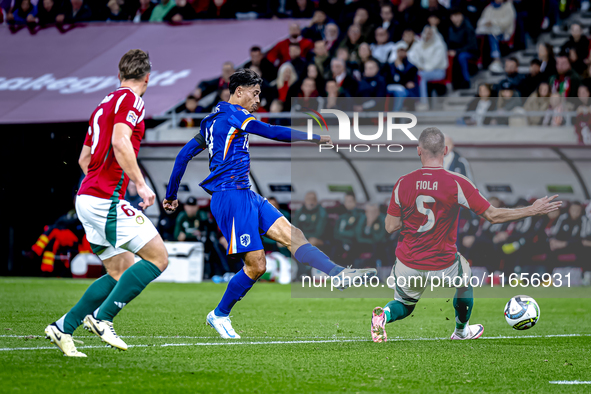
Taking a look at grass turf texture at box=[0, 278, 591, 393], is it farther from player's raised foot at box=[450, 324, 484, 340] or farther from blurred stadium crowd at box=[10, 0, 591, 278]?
blurred stadium crowd at box=[10, 0, 591, 278]

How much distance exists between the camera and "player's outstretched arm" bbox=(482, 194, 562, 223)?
21.3 feet

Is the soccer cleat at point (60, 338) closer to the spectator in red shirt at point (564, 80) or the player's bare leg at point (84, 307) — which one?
the player's bare leg at point (84, 307)

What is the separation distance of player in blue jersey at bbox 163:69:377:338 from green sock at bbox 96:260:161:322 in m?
1.32

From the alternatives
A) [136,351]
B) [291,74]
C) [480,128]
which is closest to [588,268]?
[480,128]

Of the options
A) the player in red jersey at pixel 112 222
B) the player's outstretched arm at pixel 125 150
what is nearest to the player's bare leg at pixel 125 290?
the player in red jersey at pixel 112 222

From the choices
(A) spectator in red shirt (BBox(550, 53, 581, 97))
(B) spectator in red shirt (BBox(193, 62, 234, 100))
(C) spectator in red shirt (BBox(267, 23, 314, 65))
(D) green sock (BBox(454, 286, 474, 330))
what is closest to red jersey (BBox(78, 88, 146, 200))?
(D) green sock (BBox(454, 286, 474, 330))

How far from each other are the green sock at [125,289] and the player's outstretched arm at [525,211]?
286 centimetres

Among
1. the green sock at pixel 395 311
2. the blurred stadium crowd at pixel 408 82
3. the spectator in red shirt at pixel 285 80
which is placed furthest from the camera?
the spectator in red shirt at pixel 285 80

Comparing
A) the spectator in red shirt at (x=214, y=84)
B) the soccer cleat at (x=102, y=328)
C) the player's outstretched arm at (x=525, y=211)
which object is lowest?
the soccer cleat at (x=102, y=328)

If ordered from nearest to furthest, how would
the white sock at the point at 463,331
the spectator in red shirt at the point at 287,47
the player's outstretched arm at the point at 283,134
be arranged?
the player's outstretched arm at the point at 283,134, the white sock at the point at 463,331, the spectator in red shirt at the point at 287,47

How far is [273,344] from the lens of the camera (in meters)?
6.55

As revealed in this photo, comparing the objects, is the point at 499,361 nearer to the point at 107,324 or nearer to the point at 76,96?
the point at 107,324

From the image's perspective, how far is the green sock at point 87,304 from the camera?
5.34 meters

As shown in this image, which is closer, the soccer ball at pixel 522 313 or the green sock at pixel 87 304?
the green sock at pixel 87 304
